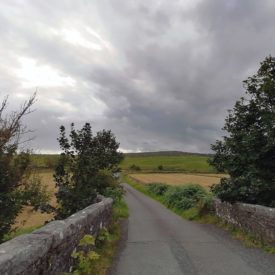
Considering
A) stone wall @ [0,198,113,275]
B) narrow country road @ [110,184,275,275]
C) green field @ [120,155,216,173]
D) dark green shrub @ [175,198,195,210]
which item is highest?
green field @ [120,155,216,173]

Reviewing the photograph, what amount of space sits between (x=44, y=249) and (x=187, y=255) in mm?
4582

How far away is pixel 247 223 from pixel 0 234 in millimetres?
8165

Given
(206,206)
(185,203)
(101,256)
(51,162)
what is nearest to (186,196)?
(185,203)

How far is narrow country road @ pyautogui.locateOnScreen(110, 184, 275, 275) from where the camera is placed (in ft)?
18.7

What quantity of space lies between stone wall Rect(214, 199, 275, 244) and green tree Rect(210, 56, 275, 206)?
0.64 metres

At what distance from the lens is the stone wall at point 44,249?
291 cm

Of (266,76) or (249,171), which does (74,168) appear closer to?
(249,171)

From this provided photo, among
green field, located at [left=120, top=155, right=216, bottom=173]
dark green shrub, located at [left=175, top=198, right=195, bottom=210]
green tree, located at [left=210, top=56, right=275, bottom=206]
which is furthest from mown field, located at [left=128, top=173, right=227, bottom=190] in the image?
green field, located at [left=120, top=155, right=216, bottom=173]

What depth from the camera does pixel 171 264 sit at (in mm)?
6047

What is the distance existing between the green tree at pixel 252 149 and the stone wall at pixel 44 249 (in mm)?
6889

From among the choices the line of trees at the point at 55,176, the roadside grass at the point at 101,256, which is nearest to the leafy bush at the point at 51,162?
the line of trees at the point at 55,176

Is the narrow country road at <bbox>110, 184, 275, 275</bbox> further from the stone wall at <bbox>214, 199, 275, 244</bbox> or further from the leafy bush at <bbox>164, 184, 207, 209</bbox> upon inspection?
the leafy bush at <bbox>164, 184, 207, 209</bbox>

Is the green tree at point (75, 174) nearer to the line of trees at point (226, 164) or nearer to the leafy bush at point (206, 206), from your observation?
the line of trees at point (226, 164)

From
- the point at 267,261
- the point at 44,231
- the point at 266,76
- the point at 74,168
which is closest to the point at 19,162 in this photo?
the point at 74,168
